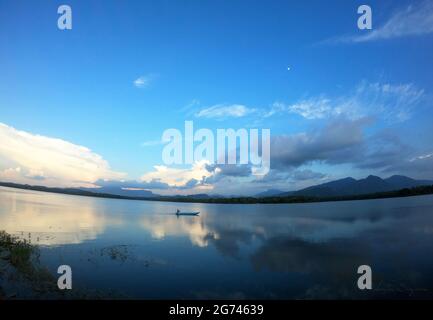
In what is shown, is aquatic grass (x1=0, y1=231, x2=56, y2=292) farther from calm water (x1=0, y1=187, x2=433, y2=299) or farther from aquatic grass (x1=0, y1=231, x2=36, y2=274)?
calm water (x1=0, y1=187, x2=433, y2=299)

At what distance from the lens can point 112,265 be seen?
23.6 m

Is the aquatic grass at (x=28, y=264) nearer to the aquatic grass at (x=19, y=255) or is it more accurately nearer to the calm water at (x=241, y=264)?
the aquatic grass at (x=19, y=255)

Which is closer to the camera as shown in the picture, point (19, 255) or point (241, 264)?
point (19, 255)

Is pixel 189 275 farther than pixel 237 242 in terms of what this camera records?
No

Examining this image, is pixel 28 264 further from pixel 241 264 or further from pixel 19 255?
pixel 241 264

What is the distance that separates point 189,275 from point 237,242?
16102mm

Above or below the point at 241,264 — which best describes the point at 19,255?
above

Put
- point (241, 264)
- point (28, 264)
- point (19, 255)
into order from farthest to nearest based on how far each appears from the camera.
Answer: point (241, 264)
point (19, 255)
point (28, 264)

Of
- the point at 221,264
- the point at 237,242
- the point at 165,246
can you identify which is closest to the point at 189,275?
the point at 221,264

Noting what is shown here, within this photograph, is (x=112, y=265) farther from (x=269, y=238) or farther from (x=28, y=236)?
(x=269, y=238)

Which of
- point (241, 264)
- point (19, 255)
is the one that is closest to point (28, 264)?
point (19, 255)

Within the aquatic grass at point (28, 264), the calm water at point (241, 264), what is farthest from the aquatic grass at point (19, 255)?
the calm water at point (241, 264)
